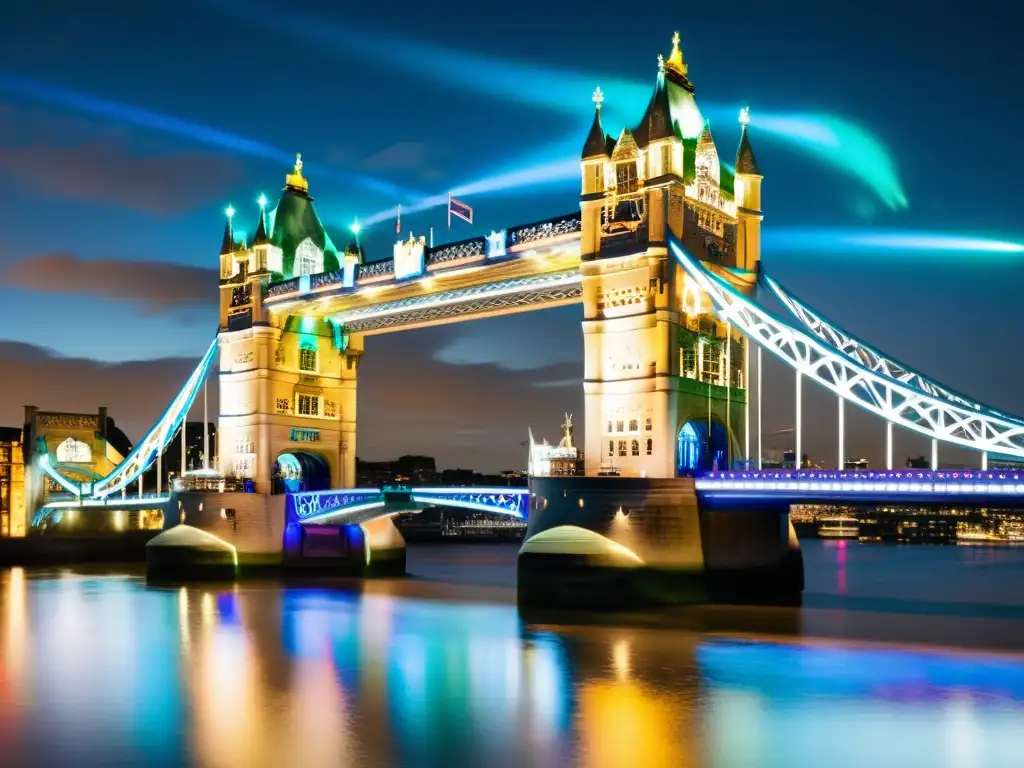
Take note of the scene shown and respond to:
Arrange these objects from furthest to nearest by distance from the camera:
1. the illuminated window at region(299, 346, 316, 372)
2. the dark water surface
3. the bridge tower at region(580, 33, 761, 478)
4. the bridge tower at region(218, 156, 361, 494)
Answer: the illuminated window at region(299, 346, 316, 372), the bridge tower at region(218, 156, 361, 494), the bridge tower at region(580, 33, 761, 478), the dark water surface

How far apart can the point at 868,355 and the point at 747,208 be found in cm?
686

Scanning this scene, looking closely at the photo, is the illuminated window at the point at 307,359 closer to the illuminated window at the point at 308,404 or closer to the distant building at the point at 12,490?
the illuminated window at the point at 308,404

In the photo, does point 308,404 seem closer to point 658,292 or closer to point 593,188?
point 593,188

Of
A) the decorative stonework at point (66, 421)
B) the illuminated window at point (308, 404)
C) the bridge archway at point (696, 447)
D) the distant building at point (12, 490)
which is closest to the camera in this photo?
the bridge archway at point (696, 447)

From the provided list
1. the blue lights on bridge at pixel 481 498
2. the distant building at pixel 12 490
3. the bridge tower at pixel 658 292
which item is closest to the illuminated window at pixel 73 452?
the distant building at pixel 12 490

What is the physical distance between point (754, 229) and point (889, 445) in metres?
10.8

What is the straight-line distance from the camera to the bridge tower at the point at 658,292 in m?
34.0

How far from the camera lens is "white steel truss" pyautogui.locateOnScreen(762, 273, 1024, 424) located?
30.5 metres

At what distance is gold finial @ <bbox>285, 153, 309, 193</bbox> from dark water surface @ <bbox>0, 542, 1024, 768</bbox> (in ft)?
69.9

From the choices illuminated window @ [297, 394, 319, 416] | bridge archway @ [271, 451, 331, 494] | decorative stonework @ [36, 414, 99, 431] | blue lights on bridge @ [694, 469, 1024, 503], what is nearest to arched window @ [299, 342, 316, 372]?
illuminated window @ [297, 394, 319, 416]

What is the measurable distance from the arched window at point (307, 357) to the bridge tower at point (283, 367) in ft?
0.15

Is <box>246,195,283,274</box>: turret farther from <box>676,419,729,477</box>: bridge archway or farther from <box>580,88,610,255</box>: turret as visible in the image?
<box>676,419,729,477</box>: bridge archway

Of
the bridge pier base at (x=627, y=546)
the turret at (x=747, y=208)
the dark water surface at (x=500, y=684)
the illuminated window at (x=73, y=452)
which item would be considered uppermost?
the turret at (x=747, y=208)

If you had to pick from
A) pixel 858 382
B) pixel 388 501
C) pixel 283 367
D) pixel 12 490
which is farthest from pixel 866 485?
pixel 12 490
